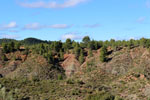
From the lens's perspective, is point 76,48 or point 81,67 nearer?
point 81,67

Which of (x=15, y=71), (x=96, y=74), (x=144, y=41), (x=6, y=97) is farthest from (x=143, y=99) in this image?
(x=15, y=71)

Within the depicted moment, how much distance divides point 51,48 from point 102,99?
115 meters

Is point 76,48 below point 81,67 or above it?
above

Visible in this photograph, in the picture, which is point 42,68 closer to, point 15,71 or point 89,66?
point 15,71

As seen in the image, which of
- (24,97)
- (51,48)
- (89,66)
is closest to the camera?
(24,97)

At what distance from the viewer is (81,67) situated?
4766 inches

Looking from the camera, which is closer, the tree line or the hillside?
the hillside

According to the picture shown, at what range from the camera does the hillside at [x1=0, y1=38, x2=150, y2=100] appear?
2249 inches

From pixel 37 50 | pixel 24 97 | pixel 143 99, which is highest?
pixel 37 50

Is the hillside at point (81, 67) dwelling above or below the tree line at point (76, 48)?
below

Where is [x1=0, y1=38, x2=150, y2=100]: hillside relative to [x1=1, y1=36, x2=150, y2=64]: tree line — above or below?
below

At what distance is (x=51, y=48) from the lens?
146 meters

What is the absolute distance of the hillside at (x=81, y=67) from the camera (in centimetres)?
5712

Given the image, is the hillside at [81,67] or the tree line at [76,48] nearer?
the hillside at [81,67]
